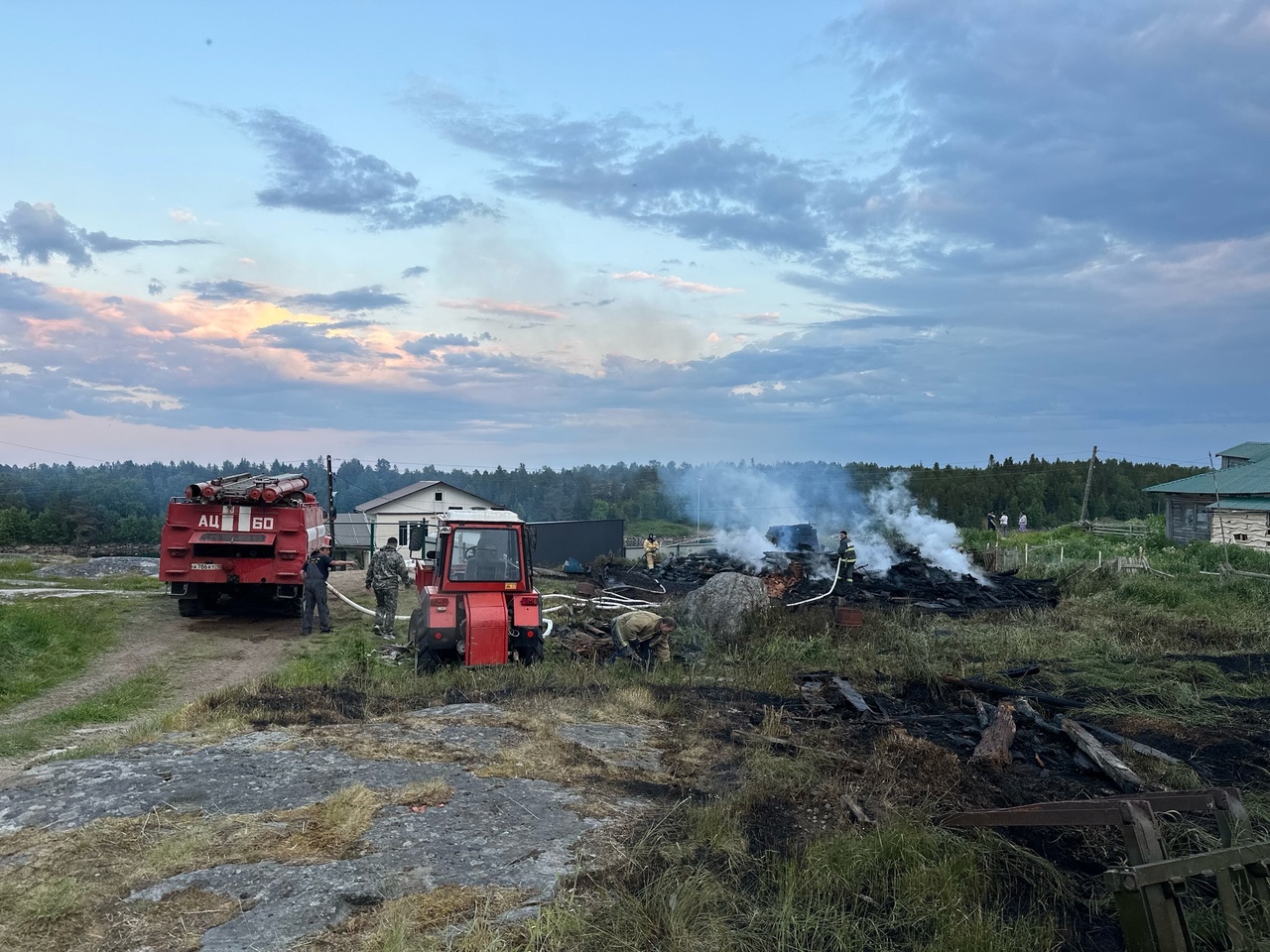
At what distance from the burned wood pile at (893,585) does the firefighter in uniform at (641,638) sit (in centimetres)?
649

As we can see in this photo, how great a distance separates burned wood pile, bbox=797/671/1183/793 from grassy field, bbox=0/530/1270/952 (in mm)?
195

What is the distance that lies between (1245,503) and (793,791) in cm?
3228

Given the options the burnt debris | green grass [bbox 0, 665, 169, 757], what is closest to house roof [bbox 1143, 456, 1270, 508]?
the burnt debris

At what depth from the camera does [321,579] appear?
15961mm

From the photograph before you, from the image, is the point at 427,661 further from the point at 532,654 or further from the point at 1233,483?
the point at 1233,483

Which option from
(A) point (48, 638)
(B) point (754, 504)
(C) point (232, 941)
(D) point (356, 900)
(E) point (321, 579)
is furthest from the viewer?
(B) point (754, 504)

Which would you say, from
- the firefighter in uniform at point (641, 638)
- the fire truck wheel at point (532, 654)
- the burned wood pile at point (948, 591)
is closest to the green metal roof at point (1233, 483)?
the burned wood pile at point (948, 591)

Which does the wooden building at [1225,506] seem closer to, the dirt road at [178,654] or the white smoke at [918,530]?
the white smoke at [918,530]

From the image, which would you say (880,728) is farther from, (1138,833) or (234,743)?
(234,743)

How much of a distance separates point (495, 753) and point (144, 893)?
3060 mm

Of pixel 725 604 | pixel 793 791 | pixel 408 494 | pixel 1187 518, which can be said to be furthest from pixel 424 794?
pixel 1187 518

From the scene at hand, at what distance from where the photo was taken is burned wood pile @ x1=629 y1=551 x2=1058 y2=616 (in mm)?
19844

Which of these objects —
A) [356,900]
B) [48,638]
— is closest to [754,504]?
[48,638]

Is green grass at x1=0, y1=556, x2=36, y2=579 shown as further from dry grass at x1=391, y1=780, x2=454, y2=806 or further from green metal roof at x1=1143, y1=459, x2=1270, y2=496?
green metal roof at x1=1143, y1=459, x2=1270, y2=496
